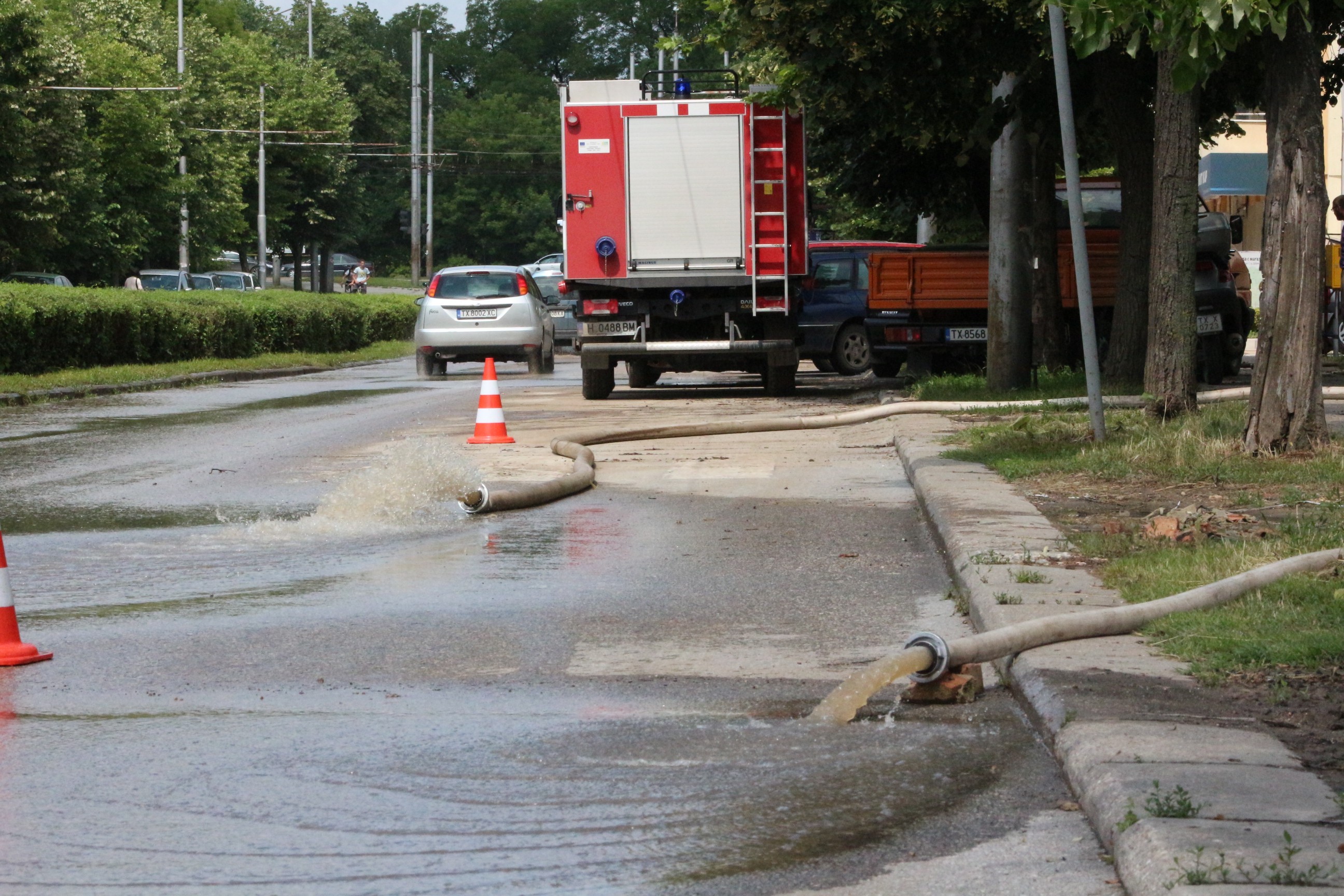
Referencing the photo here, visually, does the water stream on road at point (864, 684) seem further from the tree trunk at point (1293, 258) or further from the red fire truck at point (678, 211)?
the red fire truck at point (678, 211)

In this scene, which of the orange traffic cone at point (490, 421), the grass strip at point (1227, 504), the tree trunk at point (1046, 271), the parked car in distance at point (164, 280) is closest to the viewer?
the grass strip at point (1227, 504)

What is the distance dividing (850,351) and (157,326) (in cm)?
1135

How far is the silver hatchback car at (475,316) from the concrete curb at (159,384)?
121 inches

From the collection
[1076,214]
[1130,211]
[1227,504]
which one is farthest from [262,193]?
[1227,504]

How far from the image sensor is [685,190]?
2005cm

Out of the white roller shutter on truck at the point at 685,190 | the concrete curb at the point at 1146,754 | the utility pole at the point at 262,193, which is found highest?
the utility pole at the point at 262,193

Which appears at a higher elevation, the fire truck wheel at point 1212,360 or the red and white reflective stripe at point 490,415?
the fire truck wheel at point 1212,360

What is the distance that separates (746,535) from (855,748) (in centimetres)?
449

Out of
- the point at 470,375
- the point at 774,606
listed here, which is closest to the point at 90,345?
the point at 470,375

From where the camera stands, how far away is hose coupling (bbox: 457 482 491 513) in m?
10.4

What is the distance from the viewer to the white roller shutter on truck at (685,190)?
788 inches

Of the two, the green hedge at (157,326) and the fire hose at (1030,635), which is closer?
the fire hose at (1030,635)

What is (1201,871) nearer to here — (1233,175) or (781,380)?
(781,380)

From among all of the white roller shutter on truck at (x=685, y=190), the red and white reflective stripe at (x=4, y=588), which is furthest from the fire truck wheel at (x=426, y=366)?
the red and white reflective stripe at (x=4, y=588)
